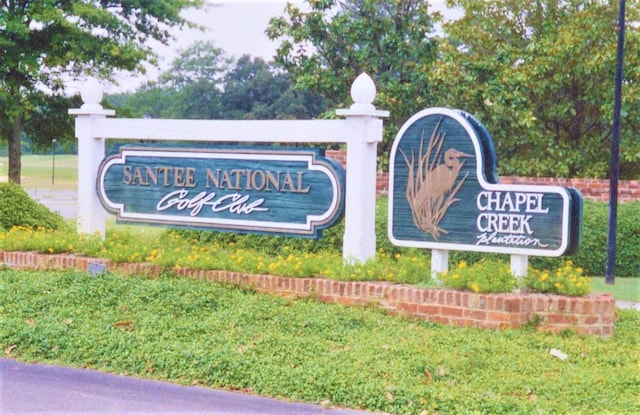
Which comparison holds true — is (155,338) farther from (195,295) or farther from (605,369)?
(605,369)

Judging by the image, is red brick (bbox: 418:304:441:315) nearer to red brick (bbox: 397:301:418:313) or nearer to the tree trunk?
red brick (bbox: 397:301:418:313)

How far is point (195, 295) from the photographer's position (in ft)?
31.1

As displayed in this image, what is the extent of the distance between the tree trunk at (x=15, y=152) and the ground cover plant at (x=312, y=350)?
12878 millimetres

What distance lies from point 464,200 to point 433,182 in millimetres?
375

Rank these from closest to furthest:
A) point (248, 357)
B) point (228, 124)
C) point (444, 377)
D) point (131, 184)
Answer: point (444, 377)
point (248, 357)
point (228, 124)
point (131, 184)

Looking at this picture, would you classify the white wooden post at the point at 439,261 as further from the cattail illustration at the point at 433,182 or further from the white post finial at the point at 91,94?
the white post finial at the point at 91,94

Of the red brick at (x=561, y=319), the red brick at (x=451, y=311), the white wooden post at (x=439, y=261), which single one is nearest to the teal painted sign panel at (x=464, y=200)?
the white wooden post at (x=439, y=261)

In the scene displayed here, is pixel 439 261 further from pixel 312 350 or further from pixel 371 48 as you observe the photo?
pixel 371 48

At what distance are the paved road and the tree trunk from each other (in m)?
15.6

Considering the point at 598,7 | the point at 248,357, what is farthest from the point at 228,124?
the point at 598,7

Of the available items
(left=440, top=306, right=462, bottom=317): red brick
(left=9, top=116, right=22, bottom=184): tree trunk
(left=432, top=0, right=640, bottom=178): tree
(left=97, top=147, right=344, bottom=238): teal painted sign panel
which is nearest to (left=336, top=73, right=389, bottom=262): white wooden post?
(left=97, top=147, right=344, bottom=238): teal painted sign panel

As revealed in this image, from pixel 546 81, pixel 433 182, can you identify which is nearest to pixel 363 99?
pixel 433 182

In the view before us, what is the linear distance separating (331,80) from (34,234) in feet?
29.4

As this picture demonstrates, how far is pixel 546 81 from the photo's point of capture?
1870 cm
